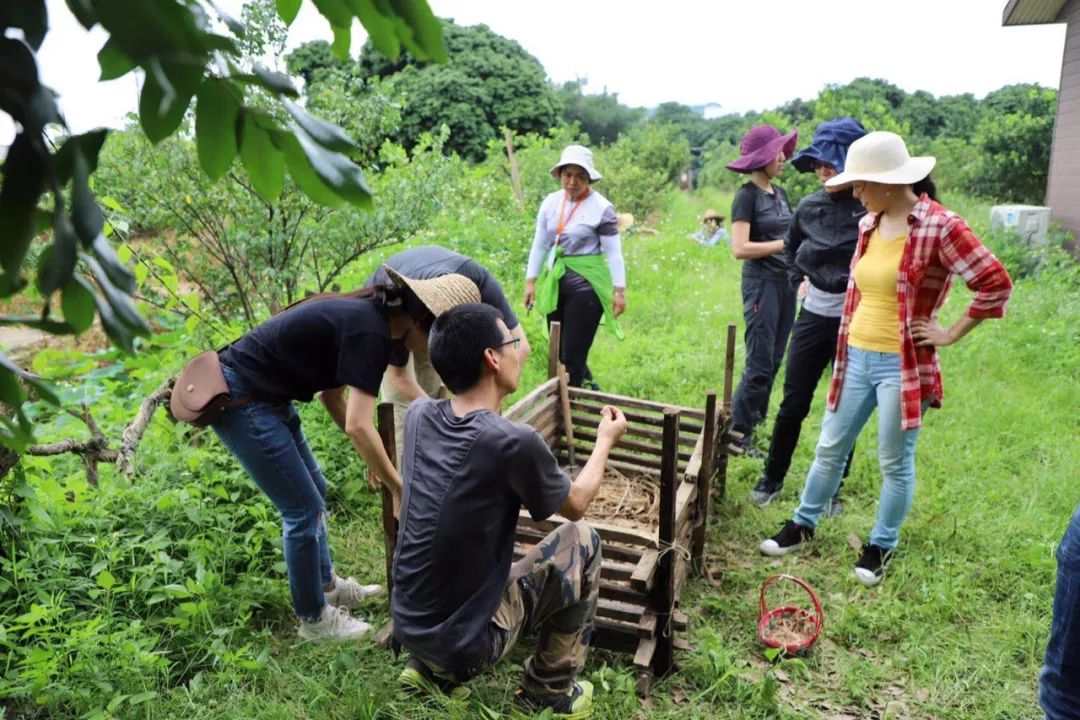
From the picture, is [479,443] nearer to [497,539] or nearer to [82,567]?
[497,539]

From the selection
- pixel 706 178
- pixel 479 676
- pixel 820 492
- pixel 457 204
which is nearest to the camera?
pixel 479 676

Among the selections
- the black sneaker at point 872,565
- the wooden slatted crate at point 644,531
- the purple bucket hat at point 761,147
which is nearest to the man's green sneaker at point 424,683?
the wooden slatted crate at point 644,531

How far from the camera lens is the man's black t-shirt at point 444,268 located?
10.5ft

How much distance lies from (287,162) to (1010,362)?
269 inches

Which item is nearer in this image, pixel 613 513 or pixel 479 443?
pixel 479 443

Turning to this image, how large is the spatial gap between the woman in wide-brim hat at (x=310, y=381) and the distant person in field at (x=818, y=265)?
6.38ft

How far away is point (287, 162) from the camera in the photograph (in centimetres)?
93

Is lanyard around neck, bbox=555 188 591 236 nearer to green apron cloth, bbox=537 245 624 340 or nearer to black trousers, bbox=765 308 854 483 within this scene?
green apron cloth, bbox=537 245 624 340

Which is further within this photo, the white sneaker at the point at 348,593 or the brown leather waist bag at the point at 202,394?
the white sneaker at the point at 348,593

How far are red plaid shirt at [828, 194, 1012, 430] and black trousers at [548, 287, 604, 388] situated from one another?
1.96m

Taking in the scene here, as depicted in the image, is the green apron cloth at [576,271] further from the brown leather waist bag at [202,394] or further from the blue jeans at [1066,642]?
the blue jeans at [1066,642]

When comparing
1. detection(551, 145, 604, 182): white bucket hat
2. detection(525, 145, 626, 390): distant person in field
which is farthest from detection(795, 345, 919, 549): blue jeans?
detection(551, 145, 604, 182): white bucket hat

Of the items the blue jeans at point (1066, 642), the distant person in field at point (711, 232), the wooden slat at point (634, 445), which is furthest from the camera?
the distant person in field at point (711, 232)

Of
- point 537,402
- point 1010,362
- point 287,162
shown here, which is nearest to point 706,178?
point 1010,362
